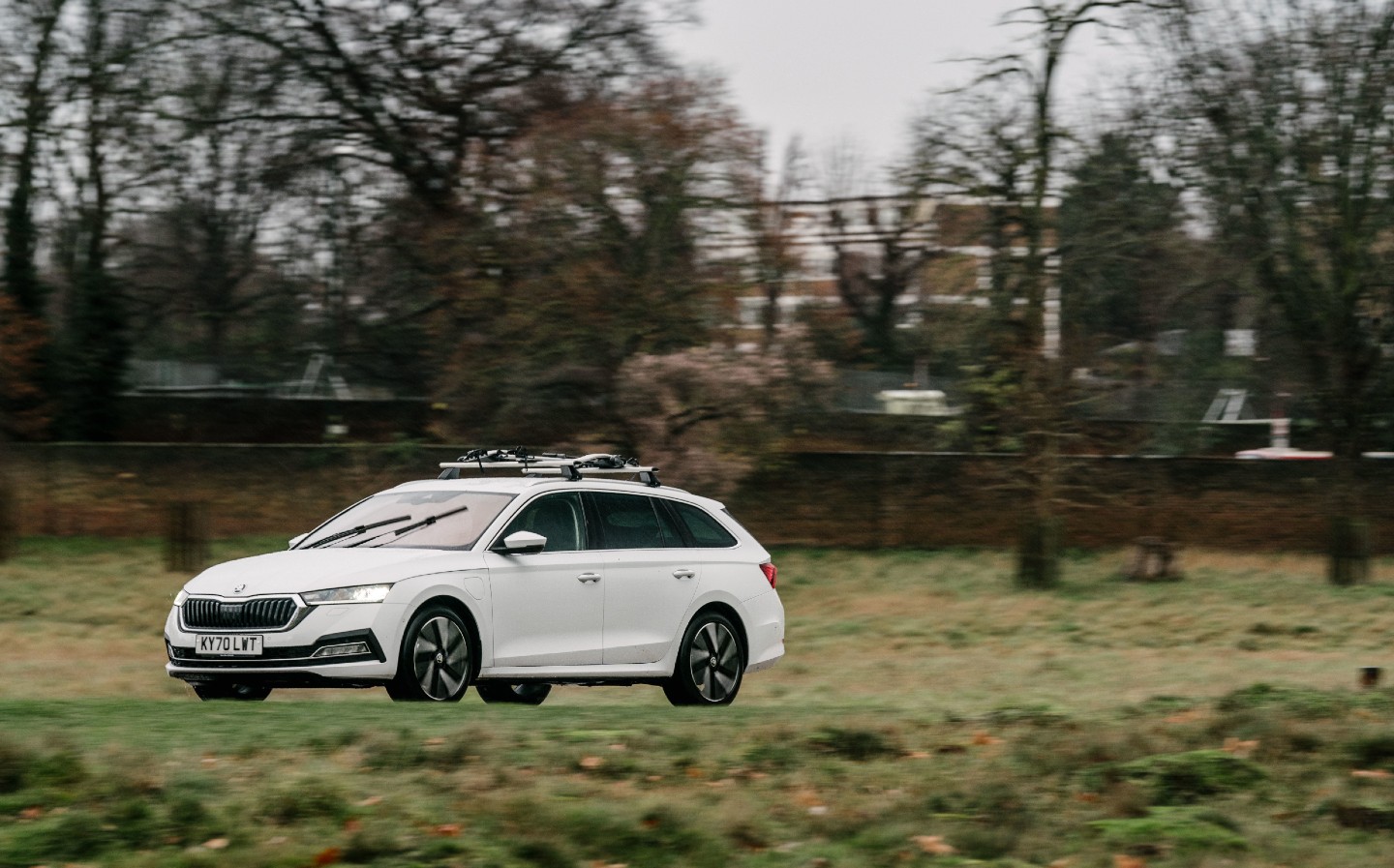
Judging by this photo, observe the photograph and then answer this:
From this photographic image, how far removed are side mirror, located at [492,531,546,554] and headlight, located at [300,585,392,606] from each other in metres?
1.04

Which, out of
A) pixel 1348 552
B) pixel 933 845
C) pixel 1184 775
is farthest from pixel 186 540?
pixel 933 845

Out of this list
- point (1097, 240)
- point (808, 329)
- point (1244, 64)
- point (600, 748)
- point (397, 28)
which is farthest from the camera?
point (397, 28)

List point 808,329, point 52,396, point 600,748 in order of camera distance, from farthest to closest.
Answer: point 52,396 → point 808,329 → point 600,748

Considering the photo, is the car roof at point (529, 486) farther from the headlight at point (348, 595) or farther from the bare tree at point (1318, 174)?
the bare tree at point (1318, 174)

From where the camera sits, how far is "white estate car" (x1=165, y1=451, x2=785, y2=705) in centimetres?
1090

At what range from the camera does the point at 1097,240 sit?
86.0 ft

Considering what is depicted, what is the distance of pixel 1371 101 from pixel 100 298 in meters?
25.8

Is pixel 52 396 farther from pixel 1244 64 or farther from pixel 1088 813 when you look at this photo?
pixel 1088 813

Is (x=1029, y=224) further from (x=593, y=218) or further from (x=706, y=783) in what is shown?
(x=706, y=783)

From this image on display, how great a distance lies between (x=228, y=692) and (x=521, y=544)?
214 cm

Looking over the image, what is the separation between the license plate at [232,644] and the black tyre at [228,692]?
13.6 inches

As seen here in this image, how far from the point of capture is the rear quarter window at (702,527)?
13.2 meters

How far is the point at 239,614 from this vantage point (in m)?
11.1

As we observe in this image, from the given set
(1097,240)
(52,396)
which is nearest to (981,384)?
(1097,240)
